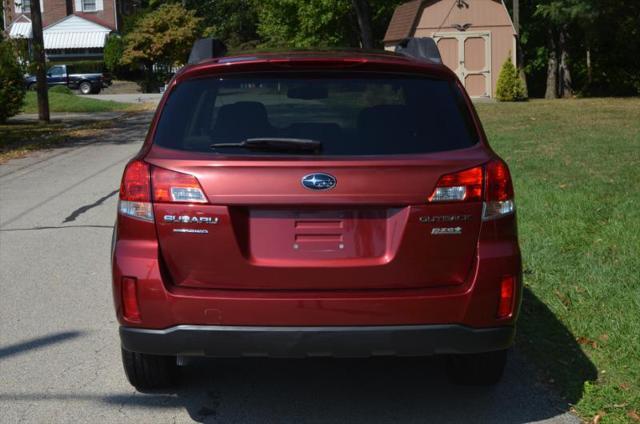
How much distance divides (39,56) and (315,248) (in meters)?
22.7

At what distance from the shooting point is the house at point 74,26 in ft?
226

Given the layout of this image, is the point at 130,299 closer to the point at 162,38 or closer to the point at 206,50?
the point at 206,50

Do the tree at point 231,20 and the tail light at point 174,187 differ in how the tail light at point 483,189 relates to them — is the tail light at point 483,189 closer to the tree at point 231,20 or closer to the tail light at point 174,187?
the tail light at point 174,187

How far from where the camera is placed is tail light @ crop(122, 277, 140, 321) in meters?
4.09

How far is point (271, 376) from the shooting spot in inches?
201

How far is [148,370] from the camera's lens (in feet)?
15.2

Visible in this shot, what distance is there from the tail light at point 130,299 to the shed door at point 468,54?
33.3m

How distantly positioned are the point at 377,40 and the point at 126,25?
2151 cm

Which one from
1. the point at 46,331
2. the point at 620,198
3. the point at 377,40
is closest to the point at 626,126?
the point at 620,198

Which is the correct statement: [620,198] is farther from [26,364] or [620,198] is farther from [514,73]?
[514,73]

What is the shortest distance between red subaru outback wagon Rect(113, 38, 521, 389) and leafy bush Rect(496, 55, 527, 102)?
3121 cm

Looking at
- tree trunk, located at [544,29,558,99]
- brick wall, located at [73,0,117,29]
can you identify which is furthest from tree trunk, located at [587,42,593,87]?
brick wall, located at [73,0,117,29]

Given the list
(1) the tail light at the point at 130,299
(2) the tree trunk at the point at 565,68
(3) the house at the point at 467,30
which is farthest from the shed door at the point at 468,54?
(1) the tail light at the point at 130,299

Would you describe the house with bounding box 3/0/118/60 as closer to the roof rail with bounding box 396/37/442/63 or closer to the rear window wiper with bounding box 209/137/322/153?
the roof rail with bounding box 396/37/442/63
